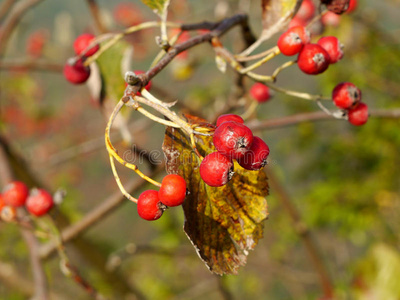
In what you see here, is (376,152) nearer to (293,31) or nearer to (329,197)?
(329,197)

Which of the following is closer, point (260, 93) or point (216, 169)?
point (216, 169)

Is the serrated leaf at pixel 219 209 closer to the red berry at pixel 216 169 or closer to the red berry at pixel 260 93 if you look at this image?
the red berry at pixel 216 169

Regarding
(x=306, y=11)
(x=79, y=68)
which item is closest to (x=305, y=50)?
(x=79, y=68)

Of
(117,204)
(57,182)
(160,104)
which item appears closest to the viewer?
(160,104)

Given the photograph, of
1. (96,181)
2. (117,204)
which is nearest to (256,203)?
(117,204)

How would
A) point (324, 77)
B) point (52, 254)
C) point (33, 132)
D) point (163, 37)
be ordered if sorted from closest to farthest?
point (163, 37), point (52, 254), point (324, 77), point (33, 132)

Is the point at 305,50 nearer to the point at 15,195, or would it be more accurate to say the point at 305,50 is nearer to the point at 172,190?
the point at 172,190
